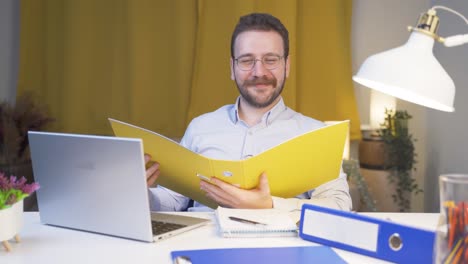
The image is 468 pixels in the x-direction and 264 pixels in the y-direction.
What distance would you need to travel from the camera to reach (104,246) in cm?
105

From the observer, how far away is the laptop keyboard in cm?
113

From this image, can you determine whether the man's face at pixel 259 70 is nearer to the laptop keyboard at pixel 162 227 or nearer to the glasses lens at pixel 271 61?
the glasses lens at pixel 271 61

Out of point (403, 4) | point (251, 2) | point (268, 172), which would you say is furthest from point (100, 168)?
point (403, 4)

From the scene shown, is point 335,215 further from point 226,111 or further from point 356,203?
point 356,203

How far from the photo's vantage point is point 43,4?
330 centimetres

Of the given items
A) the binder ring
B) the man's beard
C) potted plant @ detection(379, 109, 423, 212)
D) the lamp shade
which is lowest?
potted plant @ detection(379, 109, 423, 212)

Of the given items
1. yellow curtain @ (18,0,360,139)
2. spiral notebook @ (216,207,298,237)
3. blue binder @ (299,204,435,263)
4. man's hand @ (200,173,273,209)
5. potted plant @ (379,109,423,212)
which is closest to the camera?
blue binder @ (299,204,435,263)

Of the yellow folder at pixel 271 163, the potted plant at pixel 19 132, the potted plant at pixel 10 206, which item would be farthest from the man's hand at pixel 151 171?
the potted plant at pixel 19 132

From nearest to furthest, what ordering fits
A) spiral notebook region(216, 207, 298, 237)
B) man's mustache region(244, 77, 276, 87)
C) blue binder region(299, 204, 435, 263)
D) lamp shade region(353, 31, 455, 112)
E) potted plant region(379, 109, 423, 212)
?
lamp shade region(353, 31, 455, 112), blue binder region(299, 204, 435, 263), spiral notebook region(216, 207, 298, 237), man's mustache region(244, 77, 276, 87), potted plant region(379, 109, 423, 212)

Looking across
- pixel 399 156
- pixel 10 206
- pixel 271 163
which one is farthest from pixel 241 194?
pixel 399 156

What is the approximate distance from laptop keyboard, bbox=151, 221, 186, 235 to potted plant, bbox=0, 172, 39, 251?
0.28 metres

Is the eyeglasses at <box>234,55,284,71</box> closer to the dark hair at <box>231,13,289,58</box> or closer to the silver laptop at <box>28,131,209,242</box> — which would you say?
the dark hair at <box>231,13,289,58</box>

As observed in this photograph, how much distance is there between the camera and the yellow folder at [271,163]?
1.21 metres

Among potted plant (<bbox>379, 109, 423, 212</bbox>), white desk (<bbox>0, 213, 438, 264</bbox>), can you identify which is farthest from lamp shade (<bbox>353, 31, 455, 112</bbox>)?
potted plant (<bbox>379, 109, 423, 212</bbox>)
